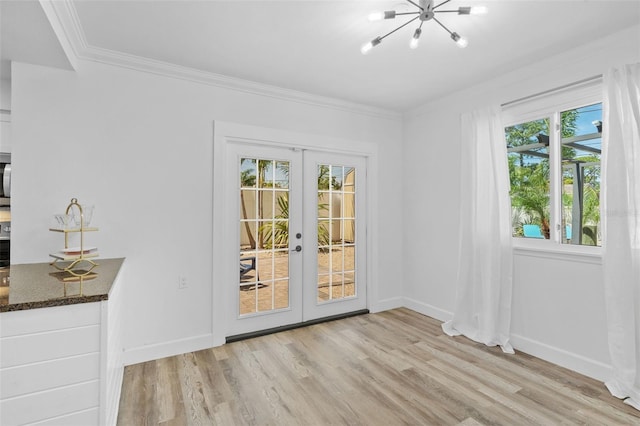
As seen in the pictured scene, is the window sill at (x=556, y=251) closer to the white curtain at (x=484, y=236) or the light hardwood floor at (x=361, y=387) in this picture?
the white curtain at (x=484, y=236)

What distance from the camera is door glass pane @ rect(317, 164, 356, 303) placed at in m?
3.85

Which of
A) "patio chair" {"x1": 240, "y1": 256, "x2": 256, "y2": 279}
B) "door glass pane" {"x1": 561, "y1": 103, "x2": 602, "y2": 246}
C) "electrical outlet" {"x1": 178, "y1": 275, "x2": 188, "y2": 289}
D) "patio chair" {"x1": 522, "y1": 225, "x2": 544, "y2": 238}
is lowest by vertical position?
"electrical outlet" {"x1": 178, "y1": 275, "x2": 188, "y2": 289}

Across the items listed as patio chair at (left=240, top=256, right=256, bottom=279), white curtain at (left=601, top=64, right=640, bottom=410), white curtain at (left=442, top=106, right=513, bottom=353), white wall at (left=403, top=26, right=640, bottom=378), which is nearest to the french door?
patio chair at (left=240, top=256, right=256, bottom=279)

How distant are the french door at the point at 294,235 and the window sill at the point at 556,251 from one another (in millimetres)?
1720

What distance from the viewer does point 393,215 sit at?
4.34 metres

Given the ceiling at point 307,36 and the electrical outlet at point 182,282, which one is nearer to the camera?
the ceiling at point 307,36

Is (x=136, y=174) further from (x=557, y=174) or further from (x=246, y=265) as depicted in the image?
(x=557, y=174)

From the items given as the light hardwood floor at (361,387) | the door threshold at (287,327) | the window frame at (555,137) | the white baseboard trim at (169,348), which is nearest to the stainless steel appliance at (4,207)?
the white baseboard trim at (169,348)

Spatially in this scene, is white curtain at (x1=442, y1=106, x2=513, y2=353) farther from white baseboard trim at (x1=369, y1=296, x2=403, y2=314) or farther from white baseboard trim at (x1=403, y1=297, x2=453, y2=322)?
white baseboard trim at (x1=369, y1=296, x2=403, y2=314)

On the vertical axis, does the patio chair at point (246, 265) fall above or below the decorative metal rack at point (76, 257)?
below

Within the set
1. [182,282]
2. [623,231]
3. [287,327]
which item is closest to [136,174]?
[182,282]

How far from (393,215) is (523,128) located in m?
1.77

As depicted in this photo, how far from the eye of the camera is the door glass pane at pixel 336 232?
385 centimetres

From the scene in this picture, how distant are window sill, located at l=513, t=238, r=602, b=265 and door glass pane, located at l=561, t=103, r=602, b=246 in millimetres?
82
